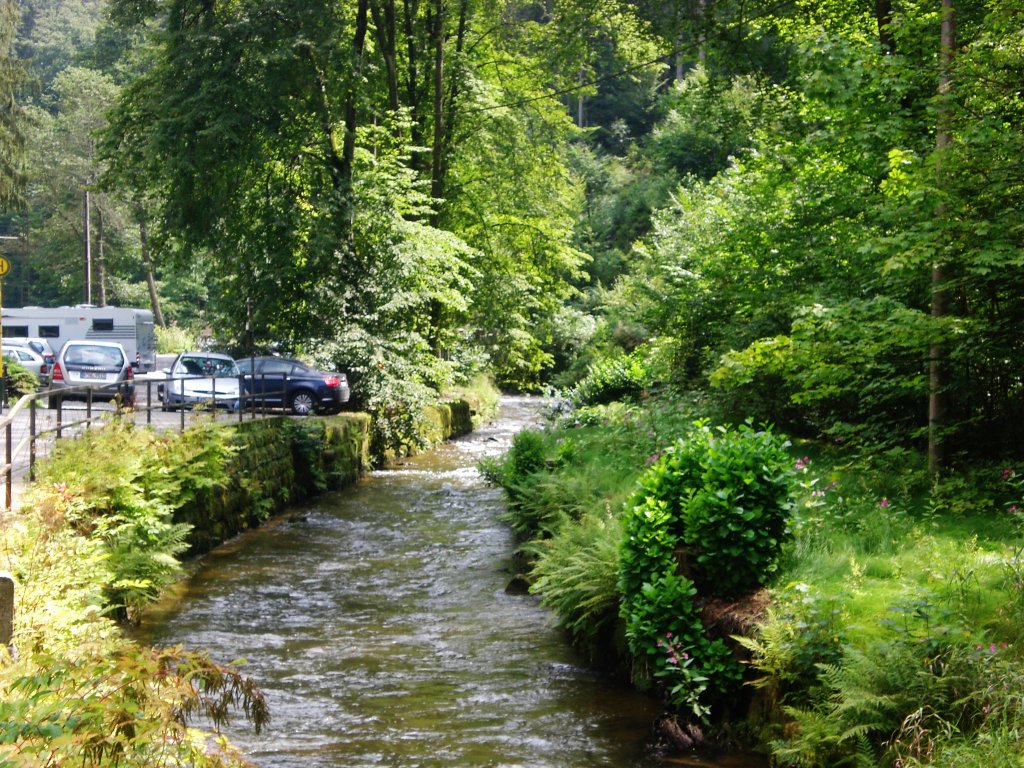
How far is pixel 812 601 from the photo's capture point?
22.4ft

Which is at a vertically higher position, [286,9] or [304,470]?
A: [286,9]

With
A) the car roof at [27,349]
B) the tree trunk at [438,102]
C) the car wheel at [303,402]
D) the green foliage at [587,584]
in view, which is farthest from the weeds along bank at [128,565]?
the car roof at [27,349]

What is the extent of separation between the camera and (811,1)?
599 inches

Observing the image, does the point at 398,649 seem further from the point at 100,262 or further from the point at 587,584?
the point at 100,262

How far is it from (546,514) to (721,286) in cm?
513

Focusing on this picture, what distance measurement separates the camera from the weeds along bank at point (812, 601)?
5.72 m

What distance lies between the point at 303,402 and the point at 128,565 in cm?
1439

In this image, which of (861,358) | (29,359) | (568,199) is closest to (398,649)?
(861,358)

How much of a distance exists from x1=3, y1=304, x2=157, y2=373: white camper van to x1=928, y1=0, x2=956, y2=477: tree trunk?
35.3 metres

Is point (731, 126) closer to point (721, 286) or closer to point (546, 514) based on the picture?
point (721, 286)

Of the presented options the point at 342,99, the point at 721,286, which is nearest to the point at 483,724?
the point at 721,286

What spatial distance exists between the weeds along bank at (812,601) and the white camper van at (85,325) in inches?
1321

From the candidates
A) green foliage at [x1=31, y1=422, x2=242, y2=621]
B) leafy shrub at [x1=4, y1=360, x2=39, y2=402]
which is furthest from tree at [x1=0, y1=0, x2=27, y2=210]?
green foliage at [x1=31, y1=422, x2=242, y2=621]

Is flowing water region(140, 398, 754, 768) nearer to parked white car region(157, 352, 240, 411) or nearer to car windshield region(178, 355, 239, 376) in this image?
parked white car region(157, 352, 240, 411)
